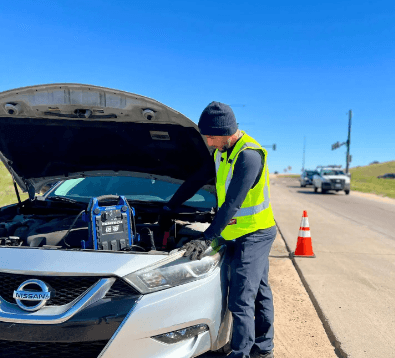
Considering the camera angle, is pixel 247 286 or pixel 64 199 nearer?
pixel 247 286

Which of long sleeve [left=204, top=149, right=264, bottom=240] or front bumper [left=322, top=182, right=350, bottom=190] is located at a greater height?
long sleeve [left=204, top=149, right=264, bottom=240]

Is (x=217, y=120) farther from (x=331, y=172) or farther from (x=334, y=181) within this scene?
(x=331, y=172)

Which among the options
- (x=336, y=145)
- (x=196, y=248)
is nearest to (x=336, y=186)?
(x=196, y=248)

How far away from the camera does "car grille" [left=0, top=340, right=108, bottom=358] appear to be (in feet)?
6.93

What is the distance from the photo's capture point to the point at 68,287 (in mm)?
2168

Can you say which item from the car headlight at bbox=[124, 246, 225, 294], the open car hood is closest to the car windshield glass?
the open car hood

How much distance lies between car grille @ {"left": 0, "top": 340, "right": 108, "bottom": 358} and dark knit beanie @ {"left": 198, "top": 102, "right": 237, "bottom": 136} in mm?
1425

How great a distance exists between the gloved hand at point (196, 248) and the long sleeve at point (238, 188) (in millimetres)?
60

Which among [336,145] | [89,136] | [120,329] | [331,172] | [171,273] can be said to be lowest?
[120,329]

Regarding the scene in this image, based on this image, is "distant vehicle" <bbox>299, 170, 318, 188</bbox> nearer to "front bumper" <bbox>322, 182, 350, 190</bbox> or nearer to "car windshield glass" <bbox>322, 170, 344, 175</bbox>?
"car windshield glass" <bbox>322, 170, 344, 175</bbox>

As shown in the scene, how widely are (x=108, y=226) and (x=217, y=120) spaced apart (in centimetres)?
113

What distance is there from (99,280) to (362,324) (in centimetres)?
279

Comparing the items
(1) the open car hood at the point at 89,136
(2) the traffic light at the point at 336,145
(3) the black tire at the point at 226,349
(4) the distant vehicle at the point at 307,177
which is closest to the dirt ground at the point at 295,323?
(3) the black tire at the point at 226,349

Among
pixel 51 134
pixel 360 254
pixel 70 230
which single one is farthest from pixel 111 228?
pixel 360 254
